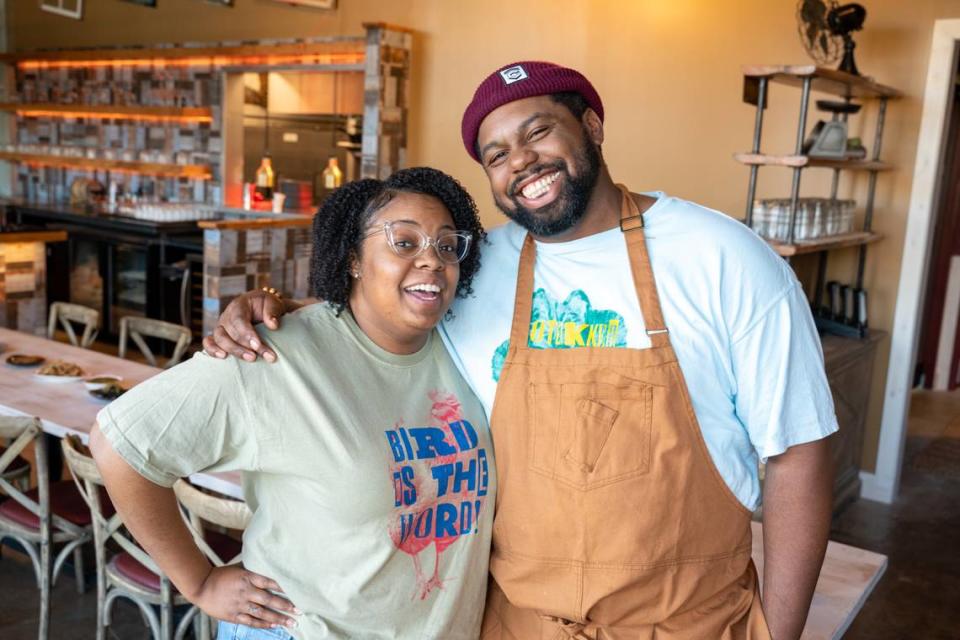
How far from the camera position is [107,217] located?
7.71 metres

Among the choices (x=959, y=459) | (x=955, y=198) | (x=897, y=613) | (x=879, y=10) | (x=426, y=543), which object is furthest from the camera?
(x=955, y=198)

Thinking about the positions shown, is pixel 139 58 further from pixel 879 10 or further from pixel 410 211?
pixel 410 211

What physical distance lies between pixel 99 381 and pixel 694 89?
3650mm

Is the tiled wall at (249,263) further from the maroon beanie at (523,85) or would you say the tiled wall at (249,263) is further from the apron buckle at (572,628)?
the apron buckle at (572,628)

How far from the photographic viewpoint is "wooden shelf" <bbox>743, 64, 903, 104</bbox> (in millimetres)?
3709

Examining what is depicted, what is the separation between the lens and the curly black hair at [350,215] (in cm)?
162

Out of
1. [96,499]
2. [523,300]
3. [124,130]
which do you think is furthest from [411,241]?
[124,130]

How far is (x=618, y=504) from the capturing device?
4.85 ft

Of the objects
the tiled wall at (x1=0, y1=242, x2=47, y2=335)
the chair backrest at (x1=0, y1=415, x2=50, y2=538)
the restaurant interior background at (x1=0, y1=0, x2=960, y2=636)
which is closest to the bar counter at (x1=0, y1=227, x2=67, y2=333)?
the tiled wall at (x1=0, y1=242, x2=47, y2=335)

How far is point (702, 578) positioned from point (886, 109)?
4.01 metres

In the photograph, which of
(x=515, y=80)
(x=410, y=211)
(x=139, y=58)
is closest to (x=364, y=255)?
(x=410, y=211)

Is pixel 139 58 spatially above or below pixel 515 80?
above

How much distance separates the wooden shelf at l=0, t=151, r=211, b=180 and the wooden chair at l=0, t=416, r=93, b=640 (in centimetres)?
553

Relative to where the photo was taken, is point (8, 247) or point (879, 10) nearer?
point (879, 10)
